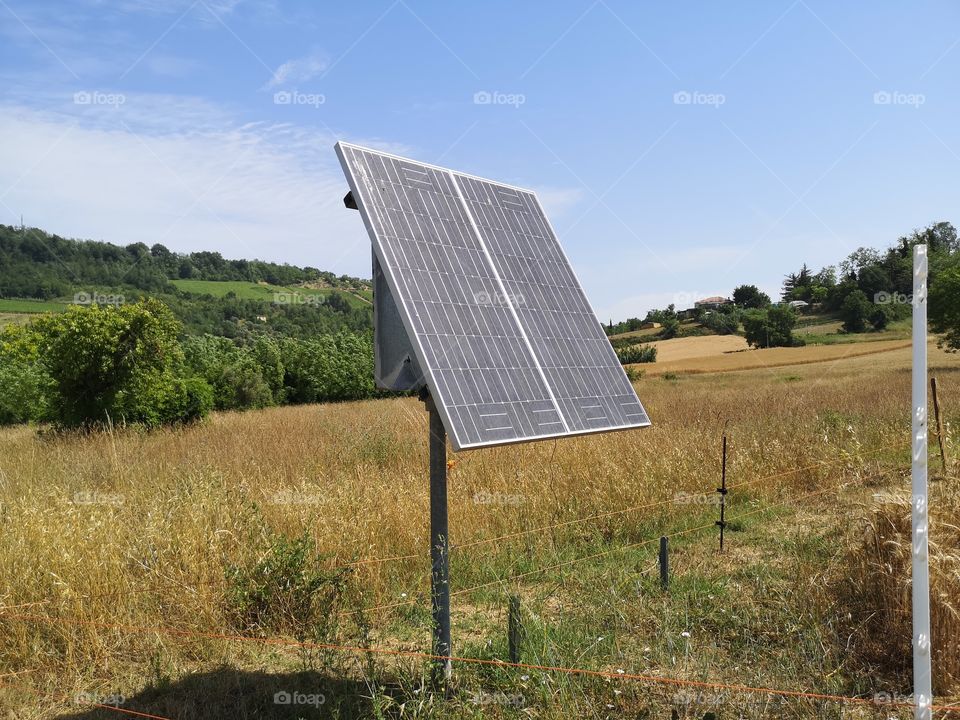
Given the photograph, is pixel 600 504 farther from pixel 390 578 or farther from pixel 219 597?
pixel 219 597

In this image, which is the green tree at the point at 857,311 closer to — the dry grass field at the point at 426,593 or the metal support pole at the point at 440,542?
the dry grass field at the point at 426,593

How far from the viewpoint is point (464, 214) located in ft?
19.4

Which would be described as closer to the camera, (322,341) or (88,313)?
(88,313)

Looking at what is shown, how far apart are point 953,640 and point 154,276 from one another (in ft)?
310

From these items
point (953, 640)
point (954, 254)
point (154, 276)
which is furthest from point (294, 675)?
point (154, 276)

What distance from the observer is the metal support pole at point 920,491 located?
3.13 m
